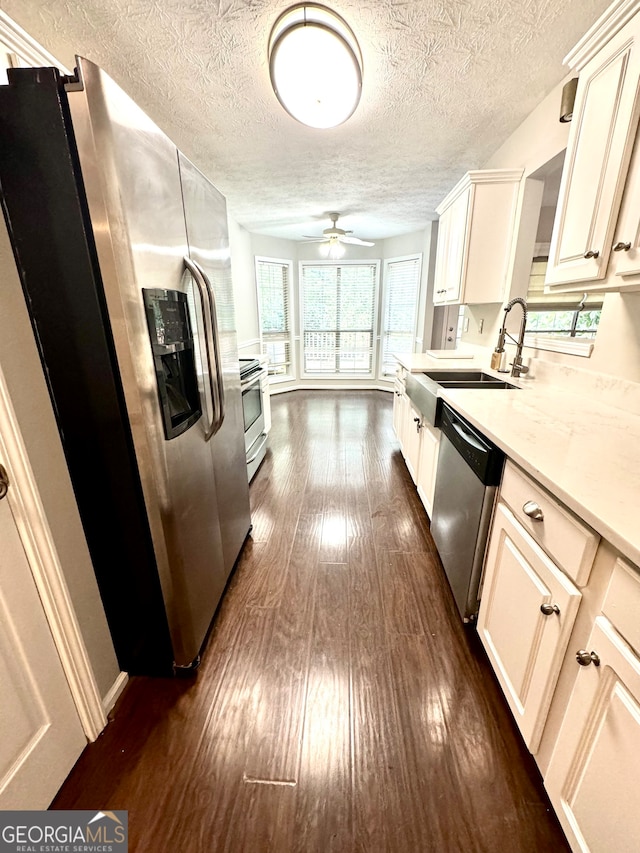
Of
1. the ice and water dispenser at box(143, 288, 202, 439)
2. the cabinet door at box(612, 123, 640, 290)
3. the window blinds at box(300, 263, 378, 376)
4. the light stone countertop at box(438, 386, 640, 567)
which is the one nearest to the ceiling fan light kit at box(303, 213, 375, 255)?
the window blinds at box(300, 263, 378, 376)

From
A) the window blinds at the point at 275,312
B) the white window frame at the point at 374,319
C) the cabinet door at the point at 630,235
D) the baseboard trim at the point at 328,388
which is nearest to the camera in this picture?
the cabinet door at the point at 630,235

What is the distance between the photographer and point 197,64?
1597 millimetres

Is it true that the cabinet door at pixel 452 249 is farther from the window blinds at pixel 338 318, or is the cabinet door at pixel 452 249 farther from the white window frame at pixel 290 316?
the white window frame at pixel 290 316

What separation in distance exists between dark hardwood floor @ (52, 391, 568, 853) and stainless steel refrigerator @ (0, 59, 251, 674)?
0.25m

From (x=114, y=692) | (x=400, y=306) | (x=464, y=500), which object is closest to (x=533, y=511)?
(x=464, y=500)

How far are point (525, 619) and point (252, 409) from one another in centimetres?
232

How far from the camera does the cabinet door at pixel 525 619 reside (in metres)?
0.84

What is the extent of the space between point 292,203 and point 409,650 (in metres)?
4.20

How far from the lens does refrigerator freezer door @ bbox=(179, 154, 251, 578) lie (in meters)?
1.27

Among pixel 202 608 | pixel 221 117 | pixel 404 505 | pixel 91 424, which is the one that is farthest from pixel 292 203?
pixel 202 608

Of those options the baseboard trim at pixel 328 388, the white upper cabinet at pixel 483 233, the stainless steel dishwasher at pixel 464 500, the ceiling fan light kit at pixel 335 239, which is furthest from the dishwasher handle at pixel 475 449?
the baseboard trim at pixel 328 388

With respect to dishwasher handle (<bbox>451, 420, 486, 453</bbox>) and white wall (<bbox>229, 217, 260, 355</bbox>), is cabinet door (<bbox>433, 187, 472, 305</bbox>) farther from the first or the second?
white wall (<bbox>229, 217, 260, 355</bbox>)

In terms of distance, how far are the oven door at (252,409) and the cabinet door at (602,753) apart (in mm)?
2136

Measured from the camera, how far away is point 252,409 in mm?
2840
